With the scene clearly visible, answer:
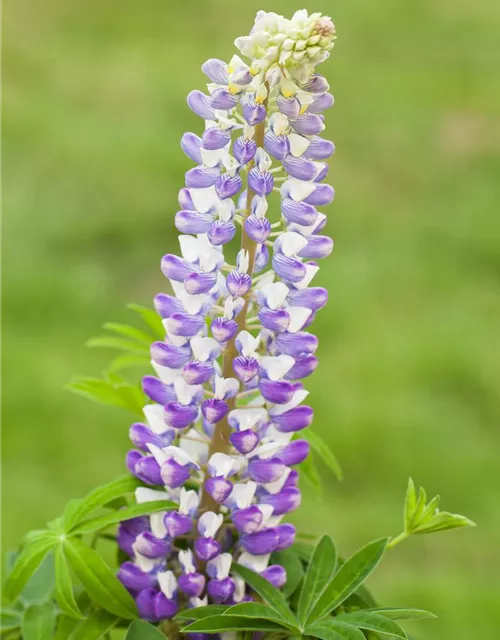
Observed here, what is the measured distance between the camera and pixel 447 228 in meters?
2.53

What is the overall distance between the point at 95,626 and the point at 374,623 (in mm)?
184

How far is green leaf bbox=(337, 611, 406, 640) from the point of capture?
1.87ft

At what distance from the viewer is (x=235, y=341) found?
23.7 inches

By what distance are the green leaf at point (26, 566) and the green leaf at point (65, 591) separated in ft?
0.04

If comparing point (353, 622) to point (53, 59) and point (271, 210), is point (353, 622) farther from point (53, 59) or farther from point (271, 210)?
point (53, 59)

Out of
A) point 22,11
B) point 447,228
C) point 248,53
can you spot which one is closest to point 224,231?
point 248,53

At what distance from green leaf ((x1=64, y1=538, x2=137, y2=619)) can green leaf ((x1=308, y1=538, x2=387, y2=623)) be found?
12 centimetres

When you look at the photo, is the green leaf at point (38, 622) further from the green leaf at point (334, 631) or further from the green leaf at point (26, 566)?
the green leaf at point (334, 631)

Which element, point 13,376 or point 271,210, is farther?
point 271,210

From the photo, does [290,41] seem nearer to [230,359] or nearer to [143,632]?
[230,359]

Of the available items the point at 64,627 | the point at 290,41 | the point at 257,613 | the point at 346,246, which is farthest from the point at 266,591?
the point at 346,246

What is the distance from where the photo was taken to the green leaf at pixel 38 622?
25.8 inches

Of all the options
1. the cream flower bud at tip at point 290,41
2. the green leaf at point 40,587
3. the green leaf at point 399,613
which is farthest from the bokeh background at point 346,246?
the cream flower bud at tip at point 290,41

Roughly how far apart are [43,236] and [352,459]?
99cm
